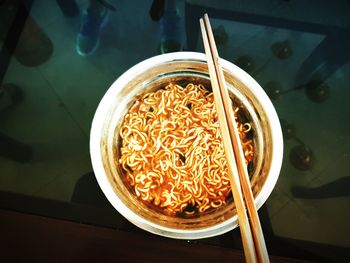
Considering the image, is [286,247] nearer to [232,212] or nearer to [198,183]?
[232,212]

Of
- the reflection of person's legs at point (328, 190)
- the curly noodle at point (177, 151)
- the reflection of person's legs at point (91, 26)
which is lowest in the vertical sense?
the reflection of person's legs at point (328, 190)

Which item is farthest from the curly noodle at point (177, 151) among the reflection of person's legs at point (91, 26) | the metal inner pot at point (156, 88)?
the reflection of person's legs at point (91, 26)

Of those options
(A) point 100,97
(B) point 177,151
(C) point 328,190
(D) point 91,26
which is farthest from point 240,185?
(D) point 91,26

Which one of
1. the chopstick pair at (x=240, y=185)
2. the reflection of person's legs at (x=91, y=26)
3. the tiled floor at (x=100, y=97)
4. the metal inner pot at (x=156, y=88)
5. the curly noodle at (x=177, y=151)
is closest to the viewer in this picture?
the chopstick pair at (x=240, y=185)

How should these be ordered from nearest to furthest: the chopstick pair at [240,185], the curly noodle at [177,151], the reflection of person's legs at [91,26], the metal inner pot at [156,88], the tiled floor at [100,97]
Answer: the chopstick pair at [240,185]
the metal inner pot at [156,88]
the curly noodle at [177,151]
the tiled floor at [100,97]
the reflection of person's legs at [91,26]

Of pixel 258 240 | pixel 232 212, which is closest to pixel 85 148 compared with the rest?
pixel 232 212

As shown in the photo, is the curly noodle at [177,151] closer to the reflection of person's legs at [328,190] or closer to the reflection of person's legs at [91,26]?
the reflection of person's legs at [328,190]

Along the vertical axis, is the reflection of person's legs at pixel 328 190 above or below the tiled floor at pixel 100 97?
below
